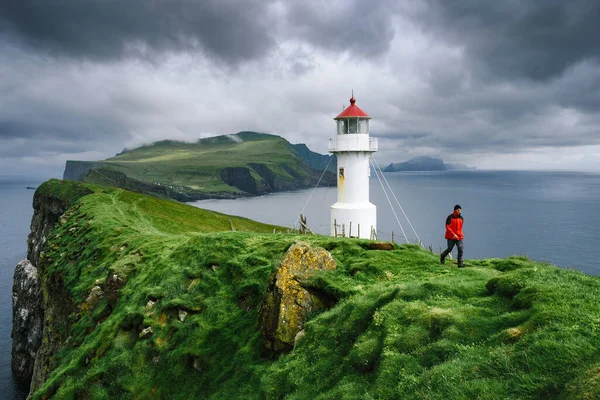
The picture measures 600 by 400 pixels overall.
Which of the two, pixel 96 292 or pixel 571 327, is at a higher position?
pixel 571 327

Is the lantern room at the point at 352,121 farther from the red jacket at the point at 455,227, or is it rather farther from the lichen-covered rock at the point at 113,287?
the lichen-covered rock at the point at 113,287

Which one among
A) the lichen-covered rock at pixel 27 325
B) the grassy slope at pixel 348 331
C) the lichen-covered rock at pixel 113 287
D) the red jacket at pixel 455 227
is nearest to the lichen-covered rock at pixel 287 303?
the grassy slope at pixel 348 331

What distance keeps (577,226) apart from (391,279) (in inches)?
4873

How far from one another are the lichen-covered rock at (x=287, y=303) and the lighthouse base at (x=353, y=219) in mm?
20968

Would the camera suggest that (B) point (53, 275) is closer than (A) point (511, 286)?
No

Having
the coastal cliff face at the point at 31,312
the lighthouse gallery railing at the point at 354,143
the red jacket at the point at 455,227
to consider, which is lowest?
the coastal cliff face at the point at 31,312

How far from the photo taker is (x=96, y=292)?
25.2 m

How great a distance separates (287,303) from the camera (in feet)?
46.4

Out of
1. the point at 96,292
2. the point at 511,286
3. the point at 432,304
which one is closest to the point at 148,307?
the point at 96,292

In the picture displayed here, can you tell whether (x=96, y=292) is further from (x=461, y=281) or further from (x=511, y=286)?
(x=511, y=286)

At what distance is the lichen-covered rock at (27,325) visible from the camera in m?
41.1

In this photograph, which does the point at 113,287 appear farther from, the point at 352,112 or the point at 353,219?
the point at 352,112

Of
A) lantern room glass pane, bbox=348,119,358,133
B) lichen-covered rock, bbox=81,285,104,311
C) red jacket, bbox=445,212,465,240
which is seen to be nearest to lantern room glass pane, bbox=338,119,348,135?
lantern room glass pane, bbox=348,119,358,133

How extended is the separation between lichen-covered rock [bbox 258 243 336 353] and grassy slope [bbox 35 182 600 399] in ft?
2.12
